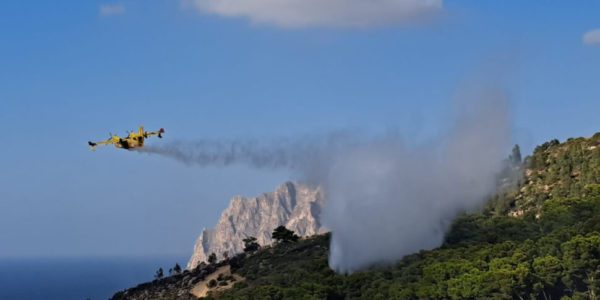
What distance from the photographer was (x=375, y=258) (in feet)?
428

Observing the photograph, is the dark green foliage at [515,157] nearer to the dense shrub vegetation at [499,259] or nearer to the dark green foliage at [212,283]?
the dense shrub vegetation at [499,259]

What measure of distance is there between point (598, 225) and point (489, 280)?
1991cm

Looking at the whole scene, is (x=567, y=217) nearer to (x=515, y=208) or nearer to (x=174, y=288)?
(x=515, y=208)

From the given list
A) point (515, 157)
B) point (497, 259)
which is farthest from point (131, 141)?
point (515, 157)

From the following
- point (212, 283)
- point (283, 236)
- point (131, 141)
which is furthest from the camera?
point (283, 236)

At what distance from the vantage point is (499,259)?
108938 mm

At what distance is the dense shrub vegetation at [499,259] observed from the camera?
103312 millimetres

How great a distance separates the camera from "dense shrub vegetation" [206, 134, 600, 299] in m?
103

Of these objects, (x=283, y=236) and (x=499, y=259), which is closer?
(x=499, y=259)

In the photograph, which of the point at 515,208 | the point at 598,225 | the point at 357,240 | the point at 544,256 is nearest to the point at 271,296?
the point at 357,240

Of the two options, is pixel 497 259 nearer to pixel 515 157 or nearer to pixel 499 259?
pixel 499 259

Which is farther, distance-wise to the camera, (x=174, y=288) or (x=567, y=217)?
(x=174, y=288)

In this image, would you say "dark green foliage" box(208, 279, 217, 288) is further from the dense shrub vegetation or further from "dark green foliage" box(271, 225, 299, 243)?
"dark green foliage" box(271, 225, 299, 243)

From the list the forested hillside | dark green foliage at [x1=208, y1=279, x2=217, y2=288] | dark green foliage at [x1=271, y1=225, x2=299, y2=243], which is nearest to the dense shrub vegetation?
the forested hillside
